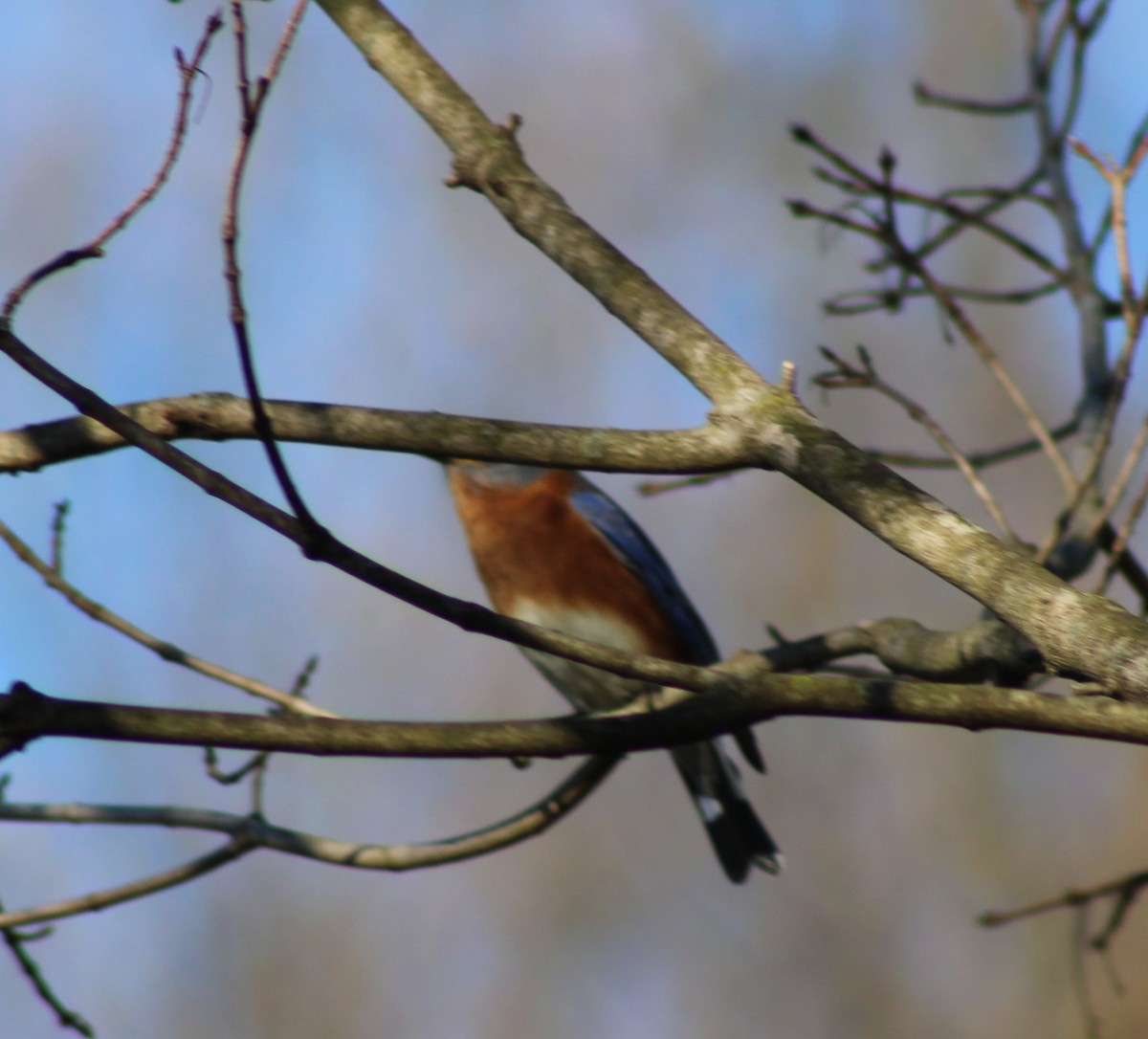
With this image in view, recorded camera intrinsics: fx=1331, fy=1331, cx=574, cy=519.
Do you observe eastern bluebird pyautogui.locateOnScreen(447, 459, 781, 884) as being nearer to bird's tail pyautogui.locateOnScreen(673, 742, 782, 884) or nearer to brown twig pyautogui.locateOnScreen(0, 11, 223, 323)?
bird's tail pyautogui.locateOnScreen(673, 742, 782, 884)

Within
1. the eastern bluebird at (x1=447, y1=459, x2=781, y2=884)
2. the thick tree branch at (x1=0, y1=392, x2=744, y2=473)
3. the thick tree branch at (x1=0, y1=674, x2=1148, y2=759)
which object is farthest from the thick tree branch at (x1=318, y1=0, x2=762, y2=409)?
the eastern bluebird at (x1=447, y1=459, x2=781, y2=884)

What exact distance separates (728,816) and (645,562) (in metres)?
0.86

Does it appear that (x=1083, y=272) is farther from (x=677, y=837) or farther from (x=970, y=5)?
(x=970, y=5)

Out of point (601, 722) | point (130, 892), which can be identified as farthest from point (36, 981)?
point (601, 722)

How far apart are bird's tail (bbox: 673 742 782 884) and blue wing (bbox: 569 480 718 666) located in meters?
0.34

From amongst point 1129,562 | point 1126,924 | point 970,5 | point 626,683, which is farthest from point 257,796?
point 970,5

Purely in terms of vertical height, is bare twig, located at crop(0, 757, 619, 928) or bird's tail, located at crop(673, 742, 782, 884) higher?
bird's tail, located at crop(673, 742, 782, 884)

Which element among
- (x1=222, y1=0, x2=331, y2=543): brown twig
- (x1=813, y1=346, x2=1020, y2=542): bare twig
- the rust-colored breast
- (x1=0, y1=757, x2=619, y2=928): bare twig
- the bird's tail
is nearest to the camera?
(x1=222, y1=0, x2=331, y2=543): brown twig

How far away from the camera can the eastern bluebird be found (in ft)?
13.6

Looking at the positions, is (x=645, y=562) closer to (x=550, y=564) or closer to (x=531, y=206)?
(x=550, y=564)

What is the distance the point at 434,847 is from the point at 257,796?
44 cm

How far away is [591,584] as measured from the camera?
4176 mm

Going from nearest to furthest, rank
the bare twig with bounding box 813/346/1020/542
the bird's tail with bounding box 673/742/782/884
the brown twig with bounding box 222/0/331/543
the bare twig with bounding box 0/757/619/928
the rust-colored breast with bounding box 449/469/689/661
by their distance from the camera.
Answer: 1. the brown twig with bounding box 222/0/331/543
2. the bare twig with bounding box 0/757/619/928
3. the bare twig with bounding box 813/346/1020/542
4. the rust-colored breast with bounding box 449/469/689/661
5. the bird's tail with bounding box 673/742/782/884

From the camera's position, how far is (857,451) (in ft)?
5.52
